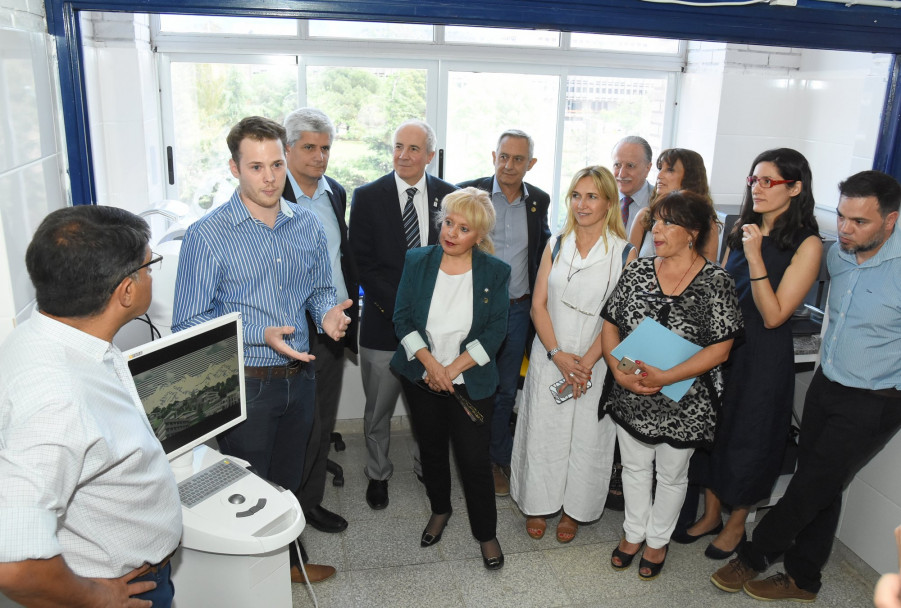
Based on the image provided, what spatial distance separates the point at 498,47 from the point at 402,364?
2.16 meters

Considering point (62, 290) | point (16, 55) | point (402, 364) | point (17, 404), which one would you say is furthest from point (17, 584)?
point (402, 364)

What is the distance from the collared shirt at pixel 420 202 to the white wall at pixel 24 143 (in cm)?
130

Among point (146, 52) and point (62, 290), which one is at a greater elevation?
point (146, 52)

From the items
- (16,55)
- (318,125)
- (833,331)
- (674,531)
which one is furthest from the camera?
(674,531)

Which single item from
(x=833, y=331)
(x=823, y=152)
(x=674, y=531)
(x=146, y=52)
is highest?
(x=146, y=52)

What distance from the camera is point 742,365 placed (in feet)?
8.42

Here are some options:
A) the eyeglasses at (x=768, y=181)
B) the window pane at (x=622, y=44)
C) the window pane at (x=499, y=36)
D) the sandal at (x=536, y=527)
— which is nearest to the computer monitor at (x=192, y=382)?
the sandal at (x=536, y=527)

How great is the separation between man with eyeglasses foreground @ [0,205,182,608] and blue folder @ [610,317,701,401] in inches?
61.6

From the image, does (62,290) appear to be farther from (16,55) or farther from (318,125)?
(318,125)

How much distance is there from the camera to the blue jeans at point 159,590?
1503mm

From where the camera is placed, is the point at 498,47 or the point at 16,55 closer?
the point at 16,55

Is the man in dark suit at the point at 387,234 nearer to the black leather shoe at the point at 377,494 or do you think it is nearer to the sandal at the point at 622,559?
the black leather shoe at the point at 377,494

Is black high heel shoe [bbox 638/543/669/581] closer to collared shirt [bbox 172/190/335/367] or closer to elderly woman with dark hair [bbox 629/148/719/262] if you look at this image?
elderly woman with dark hair [bbox 629/148/719/262]

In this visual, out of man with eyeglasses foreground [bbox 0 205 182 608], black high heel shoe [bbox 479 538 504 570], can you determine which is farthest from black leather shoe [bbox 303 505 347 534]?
man with eyeglasses foreground [bbox 0 205 182 608]
